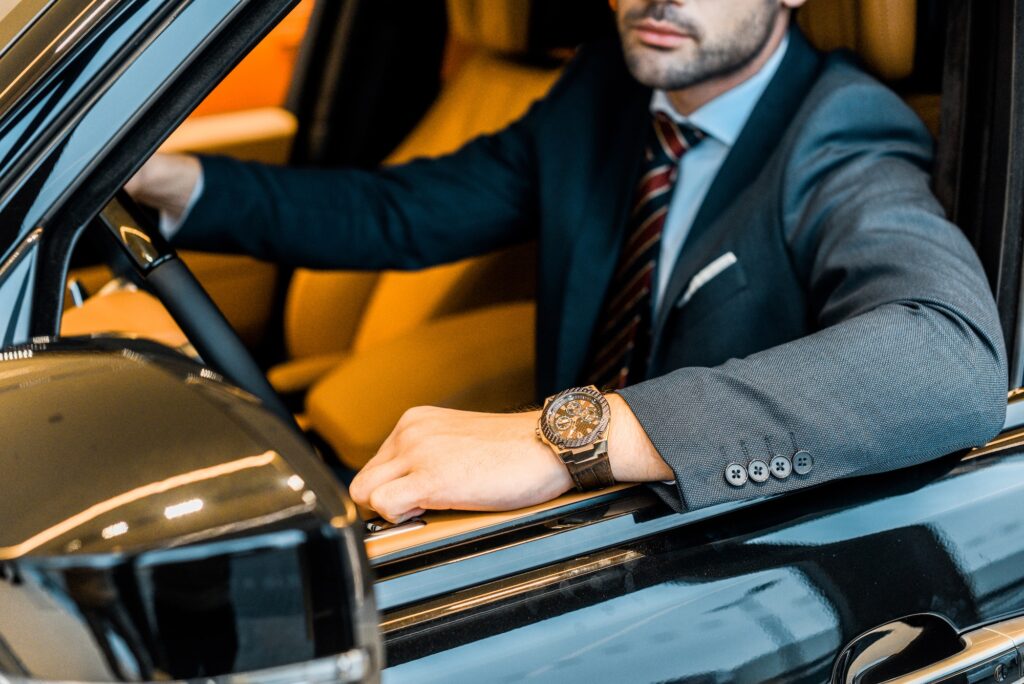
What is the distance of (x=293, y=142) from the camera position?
115 inches

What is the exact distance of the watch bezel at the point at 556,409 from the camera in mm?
986

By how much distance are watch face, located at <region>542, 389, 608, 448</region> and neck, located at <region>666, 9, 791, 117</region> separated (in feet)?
2.19

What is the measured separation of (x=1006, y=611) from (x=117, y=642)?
71 centimetres

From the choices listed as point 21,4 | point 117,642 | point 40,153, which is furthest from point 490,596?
point 21,4

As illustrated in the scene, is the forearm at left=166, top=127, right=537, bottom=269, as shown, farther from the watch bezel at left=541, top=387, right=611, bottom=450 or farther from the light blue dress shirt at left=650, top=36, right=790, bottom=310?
the watch bezel at left=541, top=387, right=611, bottom=450

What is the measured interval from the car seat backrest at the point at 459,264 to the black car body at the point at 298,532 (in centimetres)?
108

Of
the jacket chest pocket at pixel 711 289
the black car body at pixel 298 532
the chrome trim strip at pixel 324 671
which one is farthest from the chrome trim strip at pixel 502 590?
the jacket chest pocket at pixel 711 289

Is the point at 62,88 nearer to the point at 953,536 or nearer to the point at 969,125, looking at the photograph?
the point at 953,536

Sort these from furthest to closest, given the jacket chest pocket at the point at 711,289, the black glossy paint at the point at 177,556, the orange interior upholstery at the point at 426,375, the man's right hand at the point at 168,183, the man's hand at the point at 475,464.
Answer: the orange interior upholstery at the point at 426,375 → the man's right hand at the point at 168,183 → the jacket chest pocket at the point at 711,289 → the man's hand at the point at 475,464 → the black glossy paint at the point at 177,556

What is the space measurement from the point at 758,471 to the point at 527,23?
4.62 ft

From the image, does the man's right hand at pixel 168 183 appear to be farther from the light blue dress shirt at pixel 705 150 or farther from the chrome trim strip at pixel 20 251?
the chrome trim strip at pixel 20 251

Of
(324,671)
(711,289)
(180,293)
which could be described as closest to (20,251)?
(180,293)

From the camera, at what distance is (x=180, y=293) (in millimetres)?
1175

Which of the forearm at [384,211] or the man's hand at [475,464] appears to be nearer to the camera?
the man's hand at [475,464]
